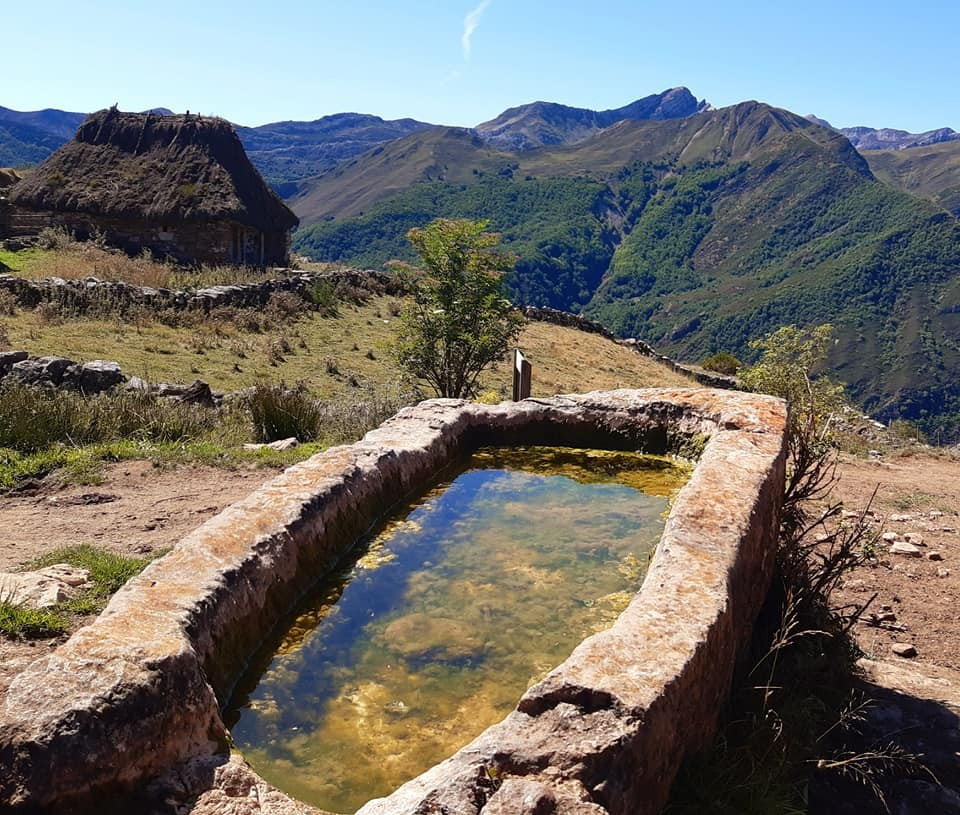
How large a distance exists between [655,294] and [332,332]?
124 m

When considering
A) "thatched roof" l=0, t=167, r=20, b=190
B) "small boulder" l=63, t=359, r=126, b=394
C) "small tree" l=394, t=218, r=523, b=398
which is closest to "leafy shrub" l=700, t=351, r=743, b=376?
"small tree" l=394, t=218, r=523, b=398

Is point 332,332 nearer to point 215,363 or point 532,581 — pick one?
point 215,363

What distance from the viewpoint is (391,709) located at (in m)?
2.97

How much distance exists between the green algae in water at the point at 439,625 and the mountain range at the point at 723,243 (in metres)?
74.3

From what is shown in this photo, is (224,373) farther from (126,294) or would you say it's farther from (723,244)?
(723,244)

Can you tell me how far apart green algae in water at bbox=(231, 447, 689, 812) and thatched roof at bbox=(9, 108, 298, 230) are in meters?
21.7

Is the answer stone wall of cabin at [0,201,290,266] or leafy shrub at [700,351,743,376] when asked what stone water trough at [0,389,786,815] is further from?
leafy shrub at [700,351,743,376]

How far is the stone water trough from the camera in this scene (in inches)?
80.7

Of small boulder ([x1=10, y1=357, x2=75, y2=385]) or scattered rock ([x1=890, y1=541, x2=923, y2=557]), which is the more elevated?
small boulder ([x1=10, y1=357, x2=75, y2=385])

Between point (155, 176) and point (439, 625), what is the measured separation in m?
25.8

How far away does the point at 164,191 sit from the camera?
2436 cm

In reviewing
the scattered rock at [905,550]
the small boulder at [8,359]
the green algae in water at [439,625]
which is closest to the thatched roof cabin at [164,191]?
the small boulder at [8,359]

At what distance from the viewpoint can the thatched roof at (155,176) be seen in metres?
24.0

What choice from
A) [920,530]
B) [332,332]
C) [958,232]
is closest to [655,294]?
[958,232]
